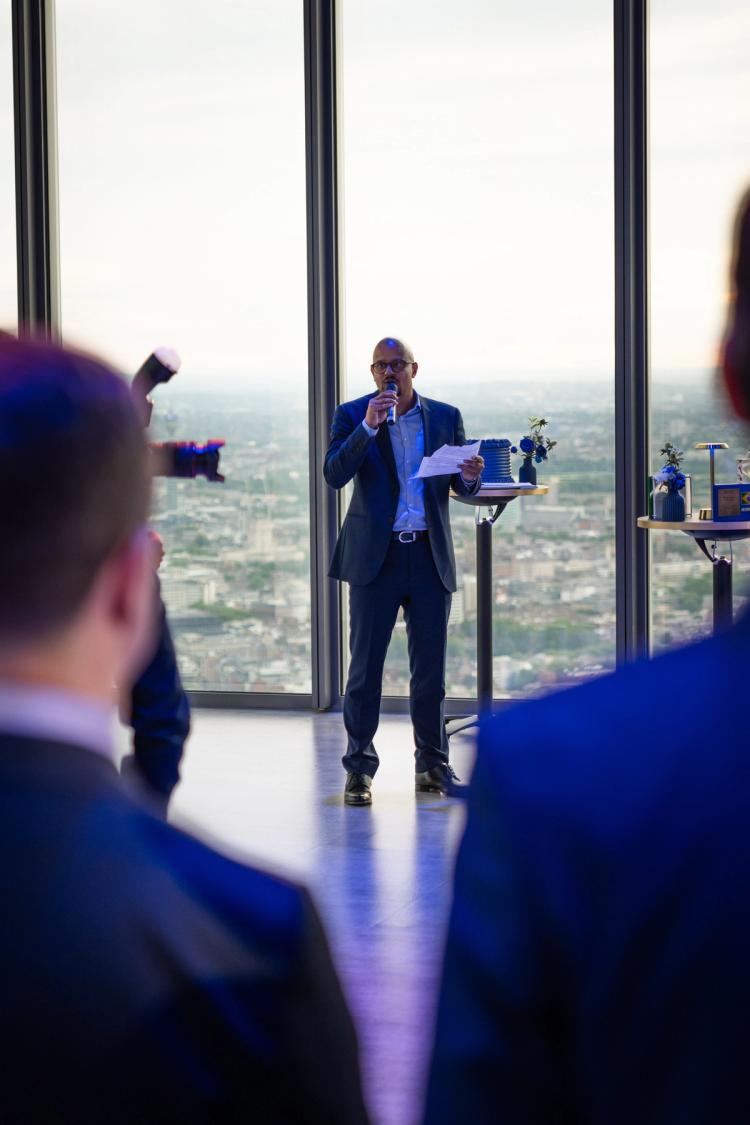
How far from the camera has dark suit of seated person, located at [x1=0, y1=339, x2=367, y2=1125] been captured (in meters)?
0.76

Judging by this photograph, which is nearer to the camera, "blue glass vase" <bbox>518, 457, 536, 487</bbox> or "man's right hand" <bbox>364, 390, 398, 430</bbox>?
"man's right hand" <bbox>364, 390, 398, 430</bbox>

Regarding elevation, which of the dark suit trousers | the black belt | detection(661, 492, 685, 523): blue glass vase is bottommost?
the dark suit trousers

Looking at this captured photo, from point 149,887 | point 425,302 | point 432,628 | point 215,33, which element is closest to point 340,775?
point 432,628

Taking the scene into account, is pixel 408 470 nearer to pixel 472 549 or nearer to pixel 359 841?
pixel 359 841

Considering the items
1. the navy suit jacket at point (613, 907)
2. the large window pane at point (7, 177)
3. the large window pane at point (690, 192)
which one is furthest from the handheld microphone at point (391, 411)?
the navy suit jacket at point (613, 907)

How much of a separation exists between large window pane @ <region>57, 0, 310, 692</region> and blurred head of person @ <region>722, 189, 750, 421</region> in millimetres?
6873

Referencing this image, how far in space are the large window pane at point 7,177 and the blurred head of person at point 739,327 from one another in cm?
764

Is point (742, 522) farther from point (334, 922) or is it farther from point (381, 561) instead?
point (334, 922)

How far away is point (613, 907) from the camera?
64cm

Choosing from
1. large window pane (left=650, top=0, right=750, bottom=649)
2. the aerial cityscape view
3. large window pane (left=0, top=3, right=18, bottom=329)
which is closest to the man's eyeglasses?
the aerial cityscape view

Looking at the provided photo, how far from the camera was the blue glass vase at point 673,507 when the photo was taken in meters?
5.97

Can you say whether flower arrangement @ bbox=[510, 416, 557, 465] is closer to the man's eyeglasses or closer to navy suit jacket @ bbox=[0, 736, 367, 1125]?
the man's eyeglasses

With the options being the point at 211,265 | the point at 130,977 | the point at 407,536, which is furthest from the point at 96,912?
the point at 211,265

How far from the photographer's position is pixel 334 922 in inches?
171
